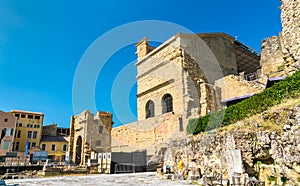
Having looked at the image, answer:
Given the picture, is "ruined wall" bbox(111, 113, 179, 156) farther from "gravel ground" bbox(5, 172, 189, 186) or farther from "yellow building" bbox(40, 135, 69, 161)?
"yellow building" bbox(40, 135, 69, 161)

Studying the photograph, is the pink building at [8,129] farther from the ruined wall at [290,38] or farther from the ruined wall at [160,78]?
the ruined wall at [290,38]

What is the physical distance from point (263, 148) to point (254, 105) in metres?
2.46

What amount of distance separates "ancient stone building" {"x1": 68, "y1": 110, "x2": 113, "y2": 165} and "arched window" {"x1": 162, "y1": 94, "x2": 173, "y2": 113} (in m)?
8.20

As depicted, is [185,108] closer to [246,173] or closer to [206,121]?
[206,121]

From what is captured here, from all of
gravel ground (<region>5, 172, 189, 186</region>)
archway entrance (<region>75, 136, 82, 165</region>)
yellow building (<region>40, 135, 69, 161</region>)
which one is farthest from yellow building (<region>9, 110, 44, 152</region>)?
gravel ground (<region>5, 172, 189, 186</region>)

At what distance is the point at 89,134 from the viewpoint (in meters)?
23.0

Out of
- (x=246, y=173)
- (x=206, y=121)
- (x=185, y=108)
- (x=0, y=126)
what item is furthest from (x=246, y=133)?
(x=0, y=126)

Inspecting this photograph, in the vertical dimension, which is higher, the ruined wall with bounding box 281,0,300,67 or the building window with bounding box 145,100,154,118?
the ruined wall with bounding box 281,0,300,67

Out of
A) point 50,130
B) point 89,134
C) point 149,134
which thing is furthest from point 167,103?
point 50,130

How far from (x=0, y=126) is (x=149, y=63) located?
2809 centimetres

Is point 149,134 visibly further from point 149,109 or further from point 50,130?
point 50,130

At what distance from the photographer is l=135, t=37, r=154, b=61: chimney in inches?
910

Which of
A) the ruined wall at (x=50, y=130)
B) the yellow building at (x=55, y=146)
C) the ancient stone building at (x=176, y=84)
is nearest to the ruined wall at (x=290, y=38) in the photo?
the ancient stone building at (x=176, y=84)

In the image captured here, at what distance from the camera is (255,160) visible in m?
6.33
